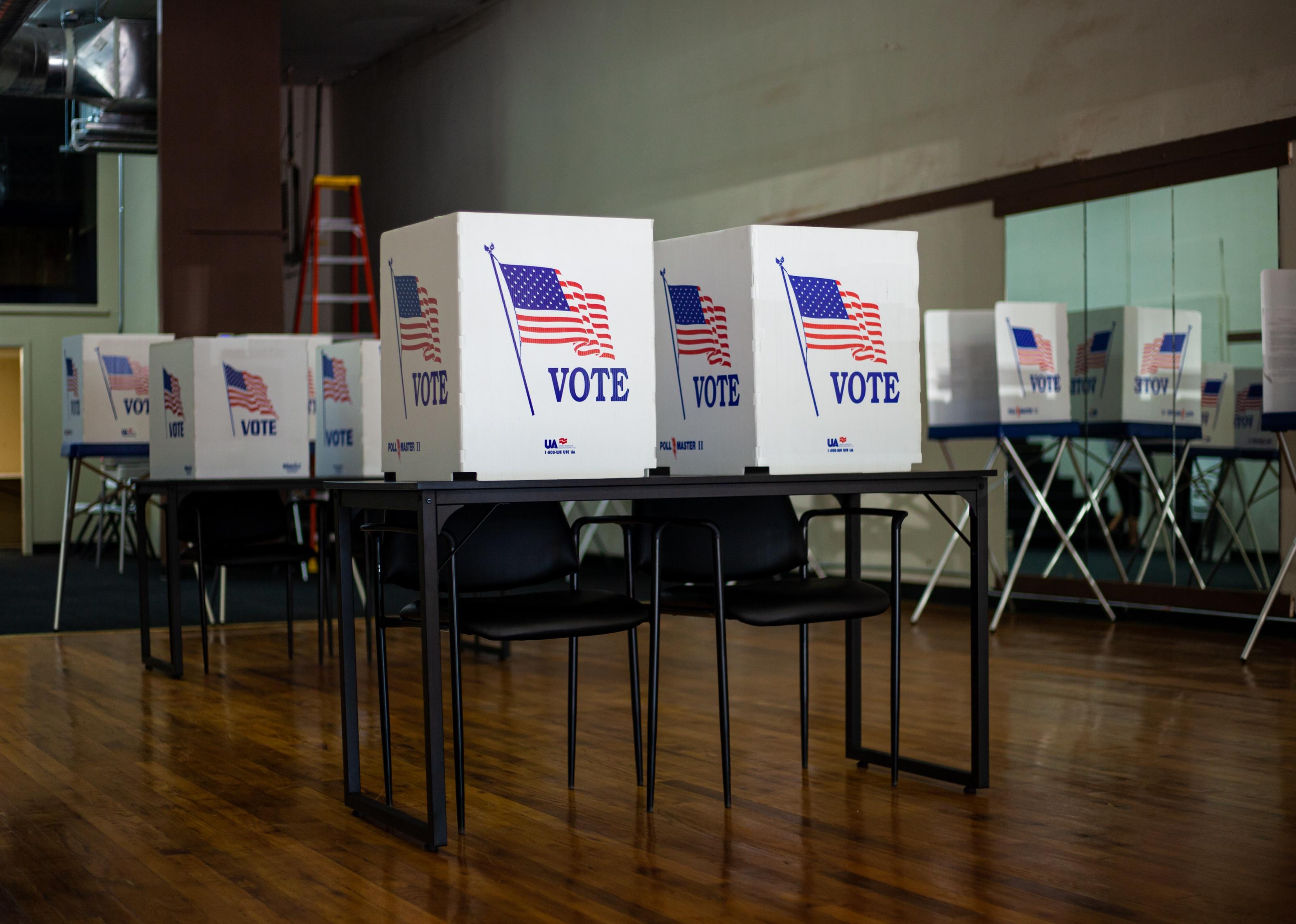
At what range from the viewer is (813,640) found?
577cm

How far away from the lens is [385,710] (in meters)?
2.88

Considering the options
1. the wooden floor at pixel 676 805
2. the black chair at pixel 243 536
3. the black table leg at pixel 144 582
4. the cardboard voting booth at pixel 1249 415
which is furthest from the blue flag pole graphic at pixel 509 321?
the cardboard voting booth at pixel 1249 415

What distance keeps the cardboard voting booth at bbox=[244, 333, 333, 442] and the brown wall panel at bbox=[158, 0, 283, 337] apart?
4.21 ft

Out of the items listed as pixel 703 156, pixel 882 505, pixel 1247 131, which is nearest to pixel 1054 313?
pixel 1247 131

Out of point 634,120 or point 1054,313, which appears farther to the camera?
point 634,120

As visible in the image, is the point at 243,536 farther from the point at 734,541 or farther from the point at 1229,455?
the point at 1229,455

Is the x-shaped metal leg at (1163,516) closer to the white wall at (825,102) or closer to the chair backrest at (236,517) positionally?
the white wall at (825,102)

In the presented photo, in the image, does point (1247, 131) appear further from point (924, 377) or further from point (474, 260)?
point (474, 260)

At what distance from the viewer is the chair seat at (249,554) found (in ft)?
17.4

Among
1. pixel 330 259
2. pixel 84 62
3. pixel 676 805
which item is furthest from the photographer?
pixel 330 259

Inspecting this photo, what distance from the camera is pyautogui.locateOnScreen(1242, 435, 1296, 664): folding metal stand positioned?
4871 mm

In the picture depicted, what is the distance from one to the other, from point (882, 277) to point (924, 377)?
11.1 feet

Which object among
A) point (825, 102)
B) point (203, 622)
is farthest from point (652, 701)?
point (825, 102)

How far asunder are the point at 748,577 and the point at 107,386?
4.62m
